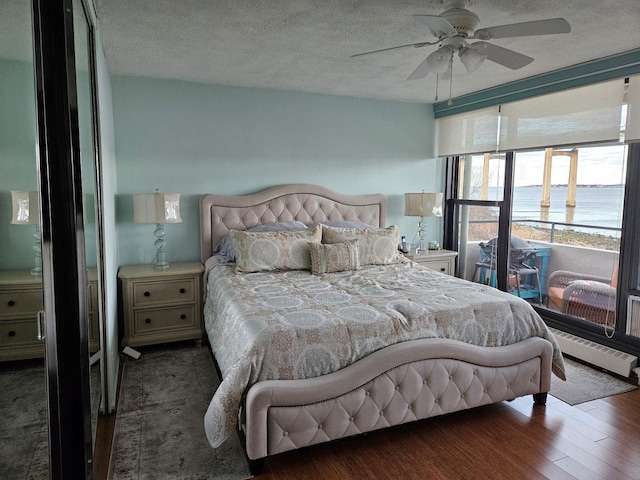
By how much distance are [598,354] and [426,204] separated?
2175 millimetres

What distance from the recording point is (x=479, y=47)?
2424 millimetres

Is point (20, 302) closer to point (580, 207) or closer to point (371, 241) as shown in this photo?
point (371, 241)

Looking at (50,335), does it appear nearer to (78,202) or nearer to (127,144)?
(78,202)

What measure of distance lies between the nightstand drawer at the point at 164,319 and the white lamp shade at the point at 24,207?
2.56m

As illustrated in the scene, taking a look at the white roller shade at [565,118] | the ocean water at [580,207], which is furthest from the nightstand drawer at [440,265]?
the white roller shade at [565,118]

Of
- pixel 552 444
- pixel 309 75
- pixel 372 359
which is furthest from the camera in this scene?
pixel 309 75

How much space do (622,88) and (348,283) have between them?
2.59m

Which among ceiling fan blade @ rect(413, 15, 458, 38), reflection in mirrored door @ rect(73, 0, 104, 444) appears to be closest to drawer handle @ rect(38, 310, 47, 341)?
reflection in mirrored door @ rect(73, 0, 104, 444)

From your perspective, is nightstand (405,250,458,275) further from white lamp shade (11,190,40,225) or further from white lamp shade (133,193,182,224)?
white lamp shade (11,190,40,225)

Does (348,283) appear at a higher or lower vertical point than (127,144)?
lower

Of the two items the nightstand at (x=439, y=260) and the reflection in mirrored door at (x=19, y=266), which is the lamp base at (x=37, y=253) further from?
the nightstand at (x=439, y=260)

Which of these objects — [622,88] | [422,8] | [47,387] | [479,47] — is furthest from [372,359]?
[622,88]

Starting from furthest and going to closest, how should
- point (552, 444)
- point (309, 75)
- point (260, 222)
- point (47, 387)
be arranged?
point (260, 222), point (309, 75), point (552, 444), point (47, 387)

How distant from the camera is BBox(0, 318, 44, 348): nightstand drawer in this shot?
1.06 meters
